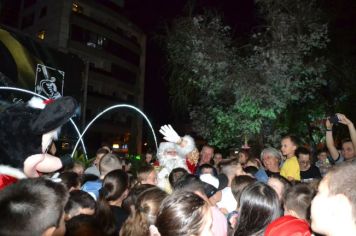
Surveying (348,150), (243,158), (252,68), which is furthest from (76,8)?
(348,150)

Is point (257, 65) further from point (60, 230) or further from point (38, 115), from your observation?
point (60, 230)

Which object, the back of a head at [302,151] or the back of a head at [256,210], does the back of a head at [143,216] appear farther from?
the back of a head at [302,151]

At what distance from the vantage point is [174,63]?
12.9m

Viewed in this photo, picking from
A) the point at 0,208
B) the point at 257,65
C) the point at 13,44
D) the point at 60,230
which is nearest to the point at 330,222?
the point at 60,230

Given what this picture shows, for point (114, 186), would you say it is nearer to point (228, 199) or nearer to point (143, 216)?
point (143, 216)

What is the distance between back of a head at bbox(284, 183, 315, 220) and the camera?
342cm

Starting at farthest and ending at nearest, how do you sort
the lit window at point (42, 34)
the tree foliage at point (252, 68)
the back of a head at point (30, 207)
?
the lit window at point (42, 34), the tree foliage at point (252, 68), the back of a head at point (30, 207)

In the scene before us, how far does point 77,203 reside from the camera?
3.61 meters

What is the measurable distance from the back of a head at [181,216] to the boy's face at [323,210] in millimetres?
760

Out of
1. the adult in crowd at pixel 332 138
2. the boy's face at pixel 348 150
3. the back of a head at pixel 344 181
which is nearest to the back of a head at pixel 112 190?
the back of a head at pixel 344 181

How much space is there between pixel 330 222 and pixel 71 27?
4159cm

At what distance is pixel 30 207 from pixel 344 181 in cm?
167

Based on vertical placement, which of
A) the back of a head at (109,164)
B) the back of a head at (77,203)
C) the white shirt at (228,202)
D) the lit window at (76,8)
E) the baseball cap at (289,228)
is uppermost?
the lit window at (76,8)

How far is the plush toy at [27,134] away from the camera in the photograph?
2756 mm
